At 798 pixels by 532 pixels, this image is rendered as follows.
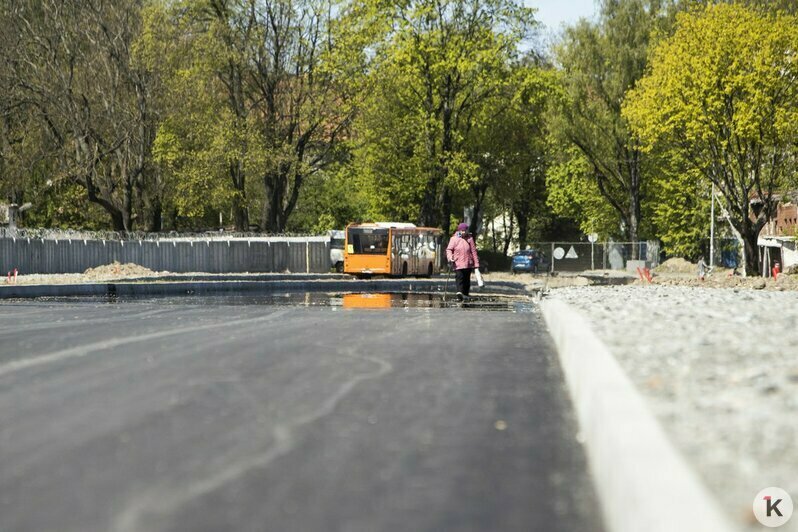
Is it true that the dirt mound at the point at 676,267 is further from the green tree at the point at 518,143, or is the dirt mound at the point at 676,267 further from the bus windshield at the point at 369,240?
the bus windshield at the point at 369,240

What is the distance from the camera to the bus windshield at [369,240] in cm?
5112

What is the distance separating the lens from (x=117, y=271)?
46.2 meters

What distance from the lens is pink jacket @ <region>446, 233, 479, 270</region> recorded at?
23484 mm

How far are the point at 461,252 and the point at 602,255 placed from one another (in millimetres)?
46937

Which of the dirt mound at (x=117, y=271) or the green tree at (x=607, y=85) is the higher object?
the green tree at (x=607, y=85)

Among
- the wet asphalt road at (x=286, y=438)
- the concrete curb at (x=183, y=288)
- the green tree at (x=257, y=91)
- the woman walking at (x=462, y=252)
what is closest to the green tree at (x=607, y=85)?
the green tree at (x=257, y=91)

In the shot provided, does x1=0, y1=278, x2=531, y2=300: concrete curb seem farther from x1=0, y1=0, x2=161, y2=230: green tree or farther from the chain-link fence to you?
the chain-link fence

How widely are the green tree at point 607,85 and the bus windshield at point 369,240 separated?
16.2 meters

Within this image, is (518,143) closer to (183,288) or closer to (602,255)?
(602,255)

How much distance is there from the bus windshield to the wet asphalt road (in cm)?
3812

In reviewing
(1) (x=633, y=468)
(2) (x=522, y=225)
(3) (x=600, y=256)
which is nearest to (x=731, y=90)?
(3) (x=600, y=256)

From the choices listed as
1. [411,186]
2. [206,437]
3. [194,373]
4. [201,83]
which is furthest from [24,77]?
[206,437]

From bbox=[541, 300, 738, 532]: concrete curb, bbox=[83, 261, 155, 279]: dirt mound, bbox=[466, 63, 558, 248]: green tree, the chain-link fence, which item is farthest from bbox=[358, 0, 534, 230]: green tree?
bbox=[541, 300, 738, 532]: concrete curb

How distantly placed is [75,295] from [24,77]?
21076 millimetres
